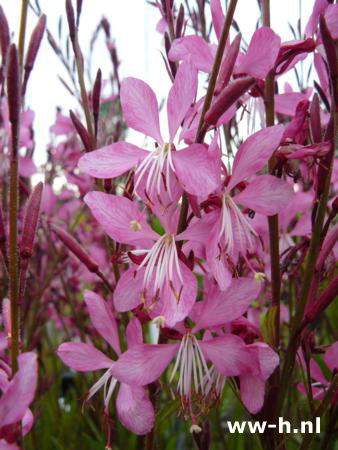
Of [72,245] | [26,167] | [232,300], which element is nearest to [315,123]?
[232,300]

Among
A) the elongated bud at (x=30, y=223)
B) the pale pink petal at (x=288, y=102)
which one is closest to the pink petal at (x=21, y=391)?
the elongated bud at (x=30, y=223)

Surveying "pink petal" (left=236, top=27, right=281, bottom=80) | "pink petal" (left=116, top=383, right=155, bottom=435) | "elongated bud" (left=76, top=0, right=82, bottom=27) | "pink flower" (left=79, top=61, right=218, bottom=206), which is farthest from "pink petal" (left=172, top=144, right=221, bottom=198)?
"elongated bud" (left=76, top=0, right=82, bottom=27)

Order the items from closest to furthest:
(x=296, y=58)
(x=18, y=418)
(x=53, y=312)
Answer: (x=18, y=418), (x=296, y=58), (x=53, y=312)

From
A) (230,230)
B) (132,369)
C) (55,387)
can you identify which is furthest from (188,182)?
(55,387)

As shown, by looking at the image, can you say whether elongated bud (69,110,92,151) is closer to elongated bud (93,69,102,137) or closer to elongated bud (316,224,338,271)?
elongated bud (93,69,102,137)

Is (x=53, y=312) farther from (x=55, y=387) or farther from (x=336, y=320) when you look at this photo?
(x=336, y=320)

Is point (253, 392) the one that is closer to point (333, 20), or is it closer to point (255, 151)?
point (255, 151)
